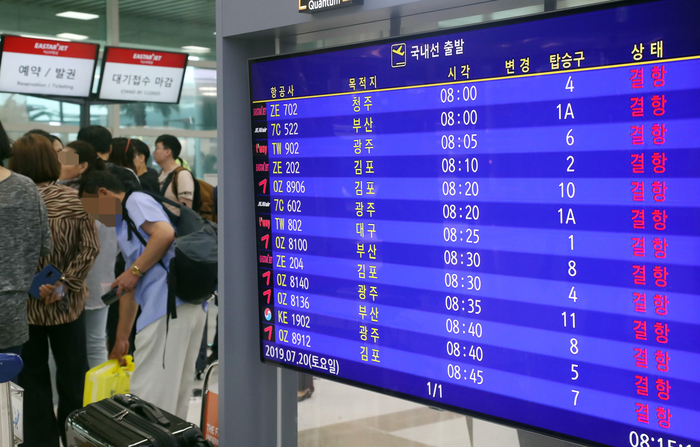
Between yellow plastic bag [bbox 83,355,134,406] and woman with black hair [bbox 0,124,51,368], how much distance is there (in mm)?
443


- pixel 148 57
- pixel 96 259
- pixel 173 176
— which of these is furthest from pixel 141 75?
pixel 96 259

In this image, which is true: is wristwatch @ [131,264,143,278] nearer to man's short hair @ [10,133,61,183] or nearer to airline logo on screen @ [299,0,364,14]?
man's short hair @ [10,133,61,183]

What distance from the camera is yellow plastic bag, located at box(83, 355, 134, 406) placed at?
3199mm

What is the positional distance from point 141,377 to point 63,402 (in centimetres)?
52

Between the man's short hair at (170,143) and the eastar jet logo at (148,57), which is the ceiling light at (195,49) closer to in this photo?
the eastar jet logo at (148,57)

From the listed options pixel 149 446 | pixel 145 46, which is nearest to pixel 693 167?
pixel 149 446

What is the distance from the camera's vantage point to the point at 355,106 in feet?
5.80

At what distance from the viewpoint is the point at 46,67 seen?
6.54 meters

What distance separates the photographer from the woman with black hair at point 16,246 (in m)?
2.77

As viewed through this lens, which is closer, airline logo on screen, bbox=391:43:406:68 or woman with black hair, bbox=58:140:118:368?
airline logo on screen, bbox=391:43:406:68

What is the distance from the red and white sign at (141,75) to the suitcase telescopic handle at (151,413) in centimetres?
555

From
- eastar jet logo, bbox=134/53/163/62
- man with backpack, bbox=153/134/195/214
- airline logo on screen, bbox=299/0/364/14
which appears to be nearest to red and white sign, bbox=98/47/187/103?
eastar jet logo, bbox=134/53/163/62

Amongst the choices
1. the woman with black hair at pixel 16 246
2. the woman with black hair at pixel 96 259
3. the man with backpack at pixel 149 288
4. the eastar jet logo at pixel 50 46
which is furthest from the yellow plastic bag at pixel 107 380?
the eastar jet logo at pixel 50 46

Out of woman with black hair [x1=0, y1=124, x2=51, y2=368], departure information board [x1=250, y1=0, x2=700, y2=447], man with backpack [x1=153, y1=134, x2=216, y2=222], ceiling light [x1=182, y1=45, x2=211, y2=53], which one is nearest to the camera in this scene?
departure information board [x1=250, y1=0, x2=700, y2=447]
